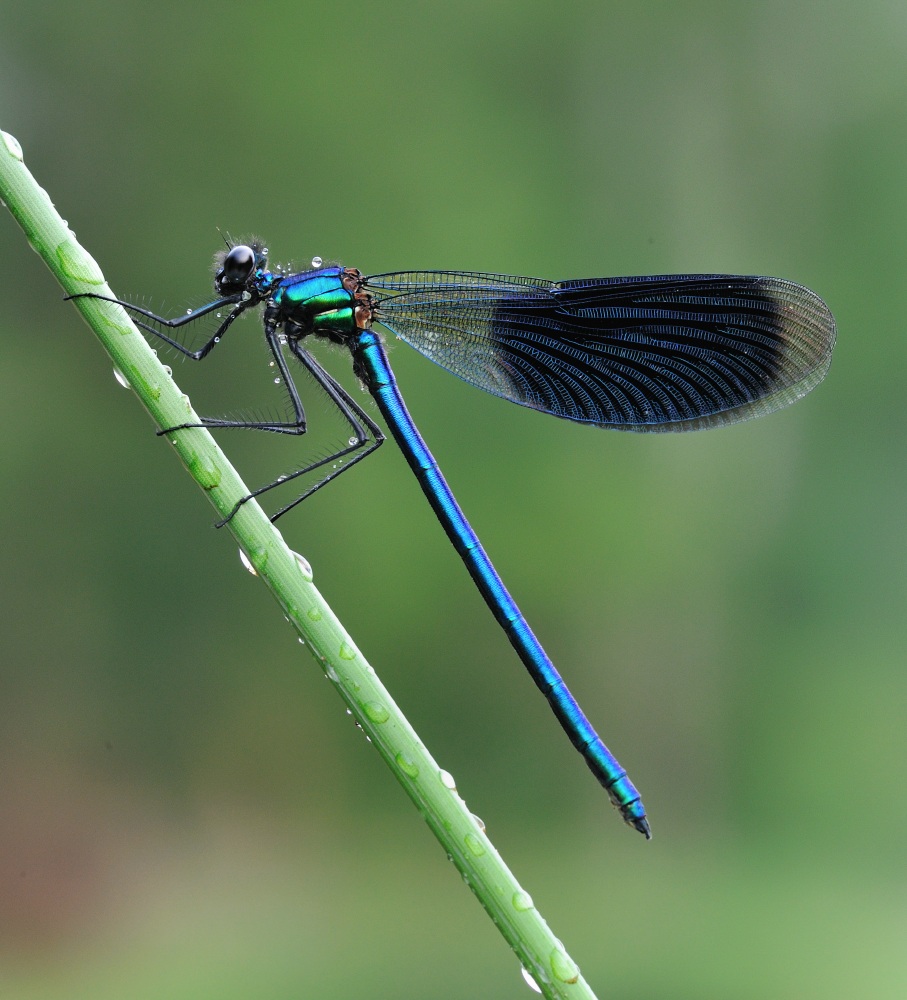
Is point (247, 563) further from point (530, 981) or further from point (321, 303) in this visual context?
point (321, 303)

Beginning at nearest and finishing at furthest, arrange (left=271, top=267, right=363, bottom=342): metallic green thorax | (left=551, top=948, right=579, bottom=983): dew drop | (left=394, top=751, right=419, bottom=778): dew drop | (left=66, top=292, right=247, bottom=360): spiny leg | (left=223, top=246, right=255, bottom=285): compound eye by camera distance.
Answer: (left=551, top=948, right=579, bottom=983): dew drop
(left=394, top=751, right=419, bottom=778): dew drop
(left=66, top=292, right=247, bottom=360): spiny leg
(left=223, top=246, right=255, bottom=285): compound eye
(left=271, top=267, right=363, bottom=342): metallic green thorax

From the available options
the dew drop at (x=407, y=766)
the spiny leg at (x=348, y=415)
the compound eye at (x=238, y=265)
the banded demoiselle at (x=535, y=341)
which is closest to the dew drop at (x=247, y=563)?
the dew drop at (x=407, y=766)

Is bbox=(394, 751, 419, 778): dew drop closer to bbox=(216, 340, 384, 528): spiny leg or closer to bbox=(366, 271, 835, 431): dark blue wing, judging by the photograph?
bbox=(216, 340, 384, 528): spiny leg

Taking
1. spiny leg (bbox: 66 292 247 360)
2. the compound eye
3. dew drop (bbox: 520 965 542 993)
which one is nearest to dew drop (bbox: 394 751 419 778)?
dew drop (bbox: 520 965 542 993)

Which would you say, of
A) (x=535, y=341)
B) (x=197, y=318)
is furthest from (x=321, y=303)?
(x=535, y=341)

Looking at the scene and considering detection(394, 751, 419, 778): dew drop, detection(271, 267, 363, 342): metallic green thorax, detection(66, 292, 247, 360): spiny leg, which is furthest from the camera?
detection(271, 267, 363, 342): metallic green thorax

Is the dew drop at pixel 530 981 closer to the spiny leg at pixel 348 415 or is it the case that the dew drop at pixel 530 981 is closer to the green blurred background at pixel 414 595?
the spiny leg at pixel 348 415
